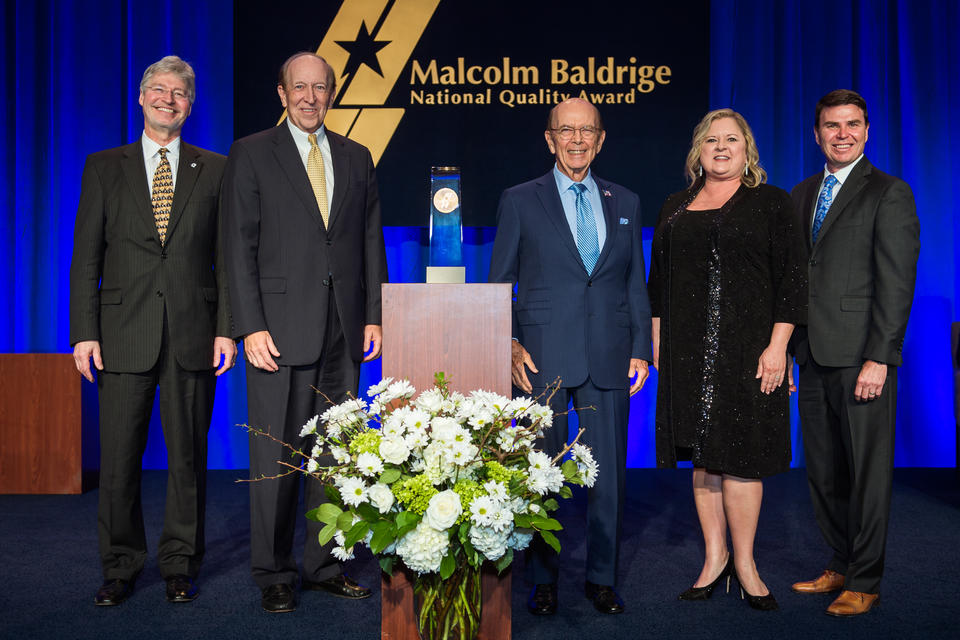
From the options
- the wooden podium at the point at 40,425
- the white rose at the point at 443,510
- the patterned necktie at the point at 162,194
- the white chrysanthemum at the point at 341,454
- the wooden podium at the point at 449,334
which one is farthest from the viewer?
the wooden podium at the point at 40,425

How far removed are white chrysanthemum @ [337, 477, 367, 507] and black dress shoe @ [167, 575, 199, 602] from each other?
47.2 inches

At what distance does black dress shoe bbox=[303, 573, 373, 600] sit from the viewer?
9.20 feet

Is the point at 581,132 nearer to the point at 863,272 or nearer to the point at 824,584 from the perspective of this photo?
the point at 863,272

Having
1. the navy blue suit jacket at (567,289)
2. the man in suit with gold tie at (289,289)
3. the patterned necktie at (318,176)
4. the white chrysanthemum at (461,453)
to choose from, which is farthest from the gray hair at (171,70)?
the white chrysanthemum at (461,453)

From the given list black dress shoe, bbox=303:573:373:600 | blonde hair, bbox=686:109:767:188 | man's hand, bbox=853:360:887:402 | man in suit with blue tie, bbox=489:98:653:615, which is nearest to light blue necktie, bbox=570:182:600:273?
man in suit with blue tie, bbox=489:98:653:615

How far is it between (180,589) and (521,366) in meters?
1.41

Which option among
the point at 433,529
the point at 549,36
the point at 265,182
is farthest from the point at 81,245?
the point at 549,36

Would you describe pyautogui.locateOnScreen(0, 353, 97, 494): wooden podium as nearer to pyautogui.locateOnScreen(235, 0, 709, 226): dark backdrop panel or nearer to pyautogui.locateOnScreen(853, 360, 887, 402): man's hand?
pyautogui.locateOnScreen(235, 0, 709, 226): dark backdrop panel

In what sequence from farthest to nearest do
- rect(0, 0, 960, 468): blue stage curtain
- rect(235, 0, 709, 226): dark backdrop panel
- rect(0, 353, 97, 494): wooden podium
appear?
rect(0, 0, 960, 468): blue stage curtain, rect(235, 0, 709, 226): dark backdrop panel, rect(0, 353, 97, 494): wooden podium

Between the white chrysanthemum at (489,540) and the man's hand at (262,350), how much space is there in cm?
111

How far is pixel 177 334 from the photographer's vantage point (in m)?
2.84

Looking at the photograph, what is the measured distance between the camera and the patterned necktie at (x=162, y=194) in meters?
2.86

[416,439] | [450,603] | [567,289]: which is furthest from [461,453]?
[567,289]

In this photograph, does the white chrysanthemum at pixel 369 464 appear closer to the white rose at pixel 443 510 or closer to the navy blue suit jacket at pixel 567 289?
the white rose at pixel 443 510
